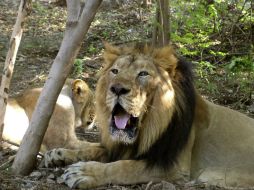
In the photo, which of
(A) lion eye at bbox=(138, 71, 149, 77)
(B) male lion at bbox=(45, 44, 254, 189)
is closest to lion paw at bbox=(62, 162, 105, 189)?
(B) male lion at bbox=(45, 44, 254, 189)

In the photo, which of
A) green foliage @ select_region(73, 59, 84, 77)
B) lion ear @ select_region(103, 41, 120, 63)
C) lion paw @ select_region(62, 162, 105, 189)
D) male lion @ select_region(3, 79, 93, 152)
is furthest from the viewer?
green foliage @ select_region(73, 59, 84, 77)

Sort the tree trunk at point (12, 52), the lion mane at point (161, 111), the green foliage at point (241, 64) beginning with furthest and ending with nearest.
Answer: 1. the green foliage at point (241, 64)
2. the tree trunk at point (12, 52)
3. the lion mane at point (161, 111)

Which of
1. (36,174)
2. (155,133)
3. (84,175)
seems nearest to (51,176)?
(36,174)

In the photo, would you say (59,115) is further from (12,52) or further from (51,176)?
(51,176)

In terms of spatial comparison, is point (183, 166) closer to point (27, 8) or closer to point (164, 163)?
point (164, 163)

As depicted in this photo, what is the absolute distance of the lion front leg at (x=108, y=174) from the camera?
A: 355 centimetres

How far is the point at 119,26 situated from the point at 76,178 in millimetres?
7214

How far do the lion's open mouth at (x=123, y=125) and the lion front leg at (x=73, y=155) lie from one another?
1.74 feet

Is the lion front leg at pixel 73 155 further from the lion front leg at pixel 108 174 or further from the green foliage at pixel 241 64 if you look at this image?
the green foliage at pixel 241 64

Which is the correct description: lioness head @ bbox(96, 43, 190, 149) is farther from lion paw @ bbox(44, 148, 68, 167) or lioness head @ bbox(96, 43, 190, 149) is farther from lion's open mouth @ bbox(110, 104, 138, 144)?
lion paw @ bbox(44, 148, 68, 167)

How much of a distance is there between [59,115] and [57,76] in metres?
1.89

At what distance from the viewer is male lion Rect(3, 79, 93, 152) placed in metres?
5.29

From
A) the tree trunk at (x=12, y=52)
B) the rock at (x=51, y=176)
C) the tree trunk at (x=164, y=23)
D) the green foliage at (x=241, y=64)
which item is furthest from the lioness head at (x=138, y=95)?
the green foliage at (x=241, y=64)

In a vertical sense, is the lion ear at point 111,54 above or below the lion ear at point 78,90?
above
